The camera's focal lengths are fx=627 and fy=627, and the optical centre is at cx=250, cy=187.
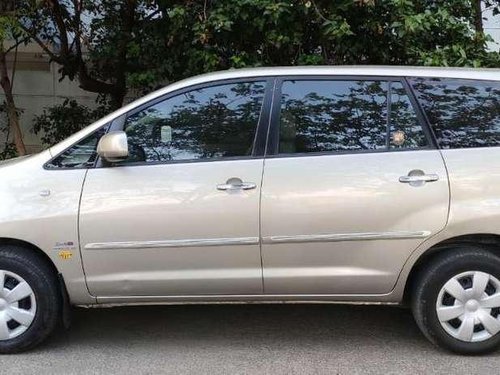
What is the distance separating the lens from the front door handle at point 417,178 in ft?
12.3

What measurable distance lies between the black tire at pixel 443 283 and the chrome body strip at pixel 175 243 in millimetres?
1076

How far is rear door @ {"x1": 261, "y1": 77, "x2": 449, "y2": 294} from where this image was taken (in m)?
3.74

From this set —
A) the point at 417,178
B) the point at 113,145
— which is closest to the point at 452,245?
the point at 417,178

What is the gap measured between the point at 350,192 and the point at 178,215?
3.41 feet

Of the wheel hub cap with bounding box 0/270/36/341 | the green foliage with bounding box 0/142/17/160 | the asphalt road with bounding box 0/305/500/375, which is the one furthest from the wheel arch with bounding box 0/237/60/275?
the green foliage with bounding box 0/142/17/160

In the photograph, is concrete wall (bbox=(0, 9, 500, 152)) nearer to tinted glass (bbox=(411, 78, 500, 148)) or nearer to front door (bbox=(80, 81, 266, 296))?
front door (bbox=(80, 81, 266, 296))

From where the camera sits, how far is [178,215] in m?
3.76

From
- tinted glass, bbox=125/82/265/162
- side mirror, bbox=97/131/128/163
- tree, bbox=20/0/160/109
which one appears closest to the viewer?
side mirror, bbox=97/131/128/163

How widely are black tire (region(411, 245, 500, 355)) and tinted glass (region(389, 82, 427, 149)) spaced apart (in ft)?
2.34

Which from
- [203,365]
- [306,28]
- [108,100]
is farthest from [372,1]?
[108,100]

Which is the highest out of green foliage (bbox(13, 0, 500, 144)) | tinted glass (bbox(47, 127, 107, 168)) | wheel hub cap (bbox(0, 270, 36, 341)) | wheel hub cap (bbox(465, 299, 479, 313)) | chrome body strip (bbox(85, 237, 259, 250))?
green foliage (bbox(13, 0, 500, 144))

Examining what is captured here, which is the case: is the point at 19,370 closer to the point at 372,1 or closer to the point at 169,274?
the point at 169,274

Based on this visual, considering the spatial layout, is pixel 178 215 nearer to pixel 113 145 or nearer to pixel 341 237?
pixel 113 145

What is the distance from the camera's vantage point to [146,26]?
6.64 metres
